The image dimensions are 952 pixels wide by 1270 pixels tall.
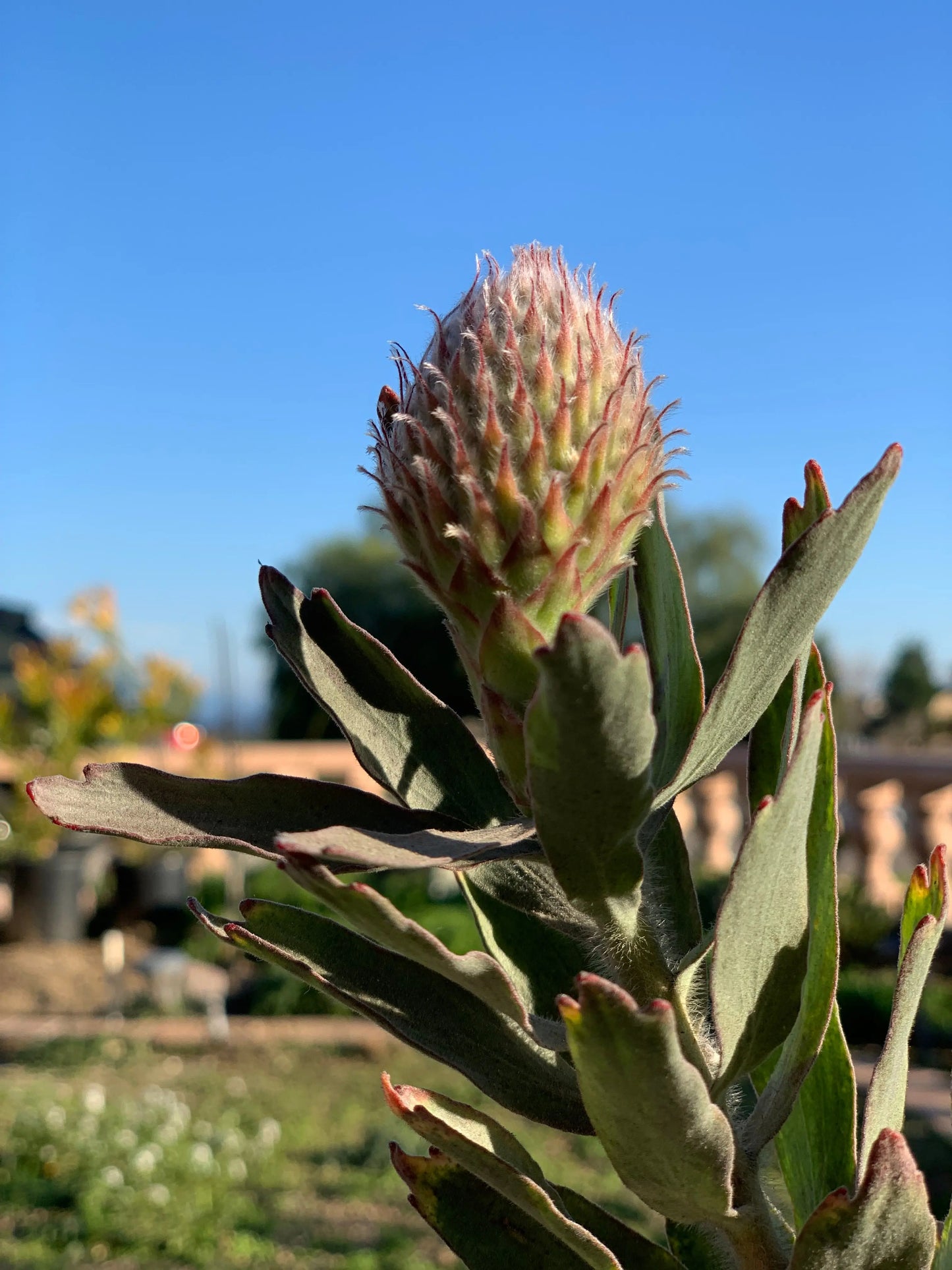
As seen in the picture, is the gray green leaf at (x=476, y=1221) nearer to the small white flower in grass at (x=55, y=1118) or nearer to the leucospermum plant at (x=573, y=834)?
the leucospermum plant at (x=573, y=834)

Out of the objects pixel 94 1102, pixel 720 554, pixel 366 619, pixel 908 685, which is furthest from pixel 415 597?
pixel 908 685

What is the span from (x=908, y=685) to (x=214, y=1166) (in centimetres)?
2034

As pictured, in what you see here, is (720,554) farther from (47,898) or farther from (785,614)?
(785,614)

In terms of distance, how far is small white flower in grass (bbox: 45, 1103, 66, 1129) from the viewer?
4.57 meters

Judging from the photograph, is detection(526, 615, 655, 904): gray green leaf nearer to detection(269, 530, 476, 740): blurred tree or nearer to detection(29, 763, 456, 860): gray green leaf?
detection(29, 763, 456, 860): gray green leaf

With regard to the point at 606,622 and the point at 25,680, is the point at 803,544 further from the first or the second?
the point at 25,680

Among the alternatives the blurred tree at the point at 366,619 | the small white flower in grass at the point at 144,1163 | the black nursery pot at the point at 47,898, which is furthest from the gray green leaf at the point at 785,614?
the blurred tree at the point at 366,619

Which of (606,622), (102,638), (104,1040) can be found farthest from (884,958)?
(606,622)

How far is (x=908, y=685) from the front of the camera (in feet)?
72.5

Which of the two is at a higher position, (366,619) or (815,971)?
(366,619)

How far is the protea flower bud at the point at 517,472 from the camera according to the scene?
0.49 metres

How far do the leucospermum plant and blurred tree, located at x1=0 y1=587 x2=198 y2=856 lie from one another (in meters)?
7.12

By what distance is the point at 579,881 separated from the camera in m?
0.48

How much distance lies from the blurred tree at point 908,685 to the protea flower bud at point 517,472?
2236 cm
